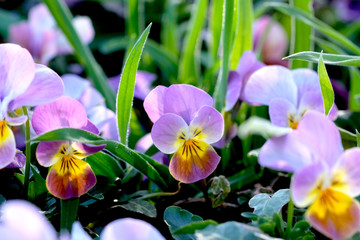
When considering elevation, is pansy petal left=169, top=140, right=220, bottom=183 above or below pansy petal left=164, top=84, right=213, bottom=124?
below

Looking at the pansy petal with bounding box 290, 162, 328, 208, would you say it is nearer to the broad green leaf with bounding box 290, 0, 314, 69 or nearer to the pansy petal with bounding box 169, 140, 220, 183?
the pansy petal with bounding box 169, 140, 220, 183

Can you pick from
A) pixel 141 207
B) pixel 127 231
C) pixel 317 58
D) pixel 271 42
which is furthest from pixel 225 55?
pixel 271 42

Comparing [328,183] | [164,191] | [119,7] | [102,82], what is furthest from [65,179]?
[119,7]

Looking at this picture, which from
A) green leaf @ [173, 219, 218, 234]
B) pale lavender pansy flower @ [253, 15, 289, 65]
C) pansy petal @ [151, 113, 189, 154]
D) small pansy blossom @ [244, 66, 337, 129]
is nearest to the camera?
green leaf @ [173, 219, 218, 234]

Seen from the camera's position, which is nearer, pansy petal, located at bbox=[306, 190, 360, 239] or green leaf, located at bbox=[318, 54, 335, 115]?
pansy petal, located at bbox=[306, 190, 360, 239]

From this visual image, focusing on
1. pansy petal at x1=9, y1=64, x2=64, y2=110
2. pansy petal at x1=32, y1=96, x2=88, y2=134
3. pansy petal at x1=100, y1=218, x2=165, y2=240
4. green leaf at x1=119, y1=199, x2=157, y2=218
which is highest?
pansy petal at x1=9, y1=64, x2=64, y2=110

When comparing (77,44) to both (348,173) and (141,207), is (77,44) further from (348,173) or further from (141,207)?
(348,173)

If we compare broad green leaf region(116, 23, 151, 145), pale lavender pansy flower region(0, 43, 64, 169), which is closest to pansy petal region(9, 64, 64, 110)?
pale lavender pansy flower region(0, 43, 64, 169)
